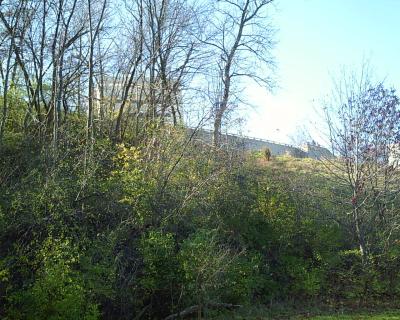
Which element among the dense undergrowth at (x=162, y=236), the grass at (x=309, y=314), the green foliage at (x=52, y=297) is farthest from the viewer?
the grass at (x=309, y=314)

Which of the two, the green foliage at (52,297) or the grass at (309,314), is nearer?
the green foliage at (52,297)

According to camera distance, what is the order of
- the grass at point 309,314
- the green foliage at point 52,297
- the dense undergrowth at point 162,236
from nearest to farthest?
the green foliage at point 52,297 < the dense undergrowth at point 162,236 < the grass at point 309,314

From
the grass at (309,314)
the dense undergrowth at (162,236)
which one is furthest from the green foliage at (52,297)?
the grass at (309,314)

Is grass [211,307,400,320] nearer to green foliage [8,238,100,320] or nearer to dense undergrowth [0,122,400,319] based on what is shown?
dense undergrowth [0,122,400,319]

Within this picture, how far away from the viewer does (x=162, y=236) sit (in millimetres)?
10039

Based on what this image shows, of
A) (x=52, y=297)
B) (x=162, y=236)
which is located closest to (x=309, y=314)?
(x=162, y=236)

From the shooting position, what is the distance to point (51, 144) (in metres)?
10.7

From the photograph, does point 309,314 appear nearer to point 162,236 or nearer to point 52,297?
point 162,236

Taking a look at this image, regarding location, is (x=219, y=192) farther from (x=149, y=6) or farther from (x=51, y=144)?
(x=149, y=6)

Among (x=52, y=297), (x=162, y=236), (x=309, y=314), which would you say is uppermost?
(x=162, y=236)

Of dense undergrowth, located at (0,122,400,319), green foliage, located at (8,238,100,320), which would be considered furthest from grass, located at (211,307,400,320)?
green foliage, located at (8,238,100,320)

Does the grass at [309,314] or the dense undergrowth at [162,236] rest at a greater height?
the dense undergrowth at [162,236]

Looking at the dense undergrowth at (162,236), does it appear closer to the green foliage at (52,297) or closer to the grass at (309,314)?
the green foliage at (52,297)

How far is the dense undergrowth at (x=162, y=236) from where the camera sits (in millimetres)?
8430
